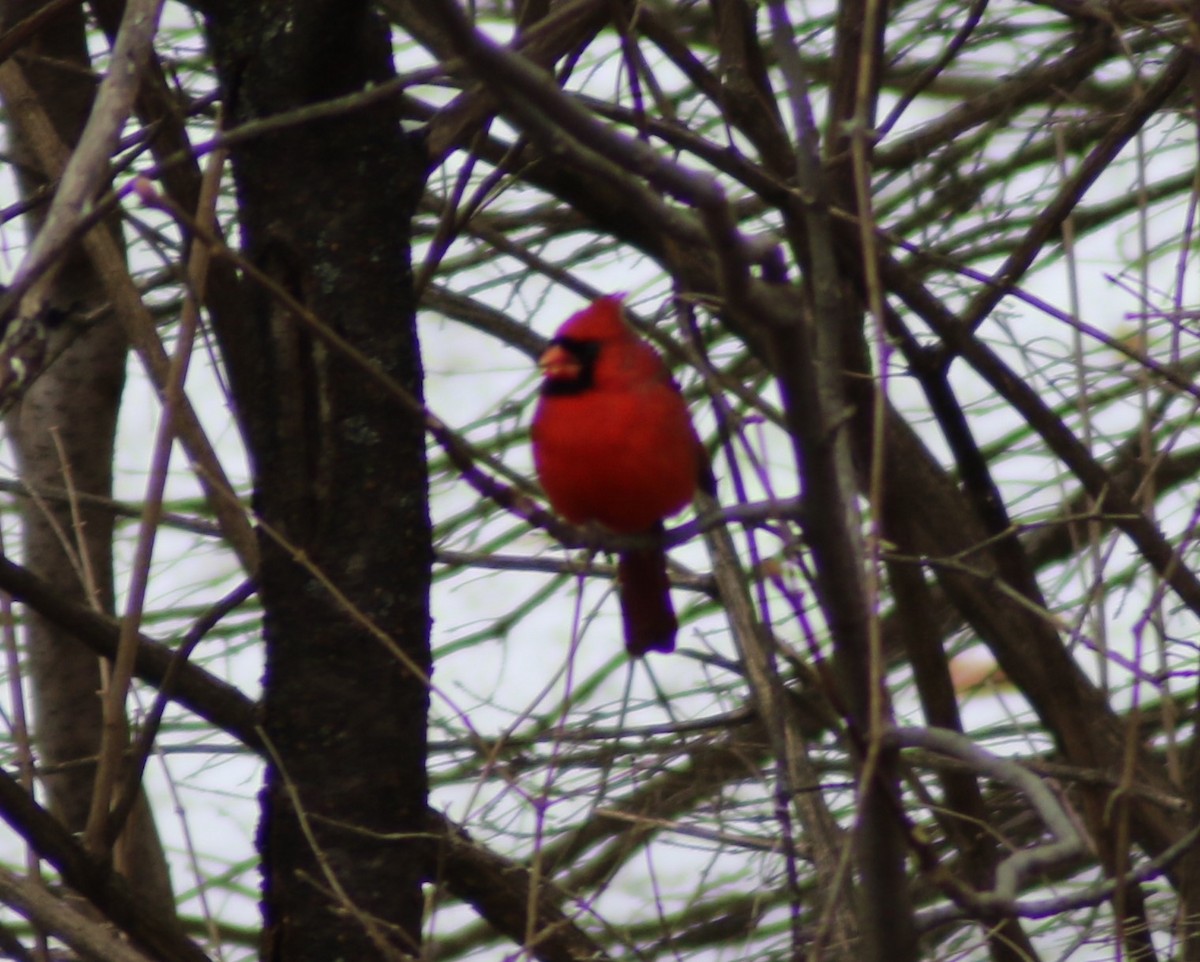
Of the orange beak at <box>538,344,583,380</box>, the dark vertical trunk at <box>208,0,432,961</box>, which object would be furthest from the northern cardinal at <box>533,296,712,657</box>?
the dark vertical trunk at <box>208,0,432,961</box>

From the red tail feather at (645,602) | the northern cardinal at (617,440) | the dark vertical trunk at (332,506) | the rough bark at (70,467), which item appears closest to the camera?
the dark vertical trunk at (332,506)

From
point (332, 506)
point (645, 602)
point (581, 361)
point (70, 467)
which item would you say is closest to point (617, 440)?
point (581, 361)

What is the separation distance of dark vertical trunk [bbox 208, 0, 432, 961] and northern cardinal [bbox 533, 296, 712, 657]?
728 mm

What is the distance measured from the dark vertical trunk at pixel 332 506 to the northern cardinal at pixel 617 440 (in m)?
0.73

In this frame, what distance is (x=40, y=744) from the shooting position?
3.50 m

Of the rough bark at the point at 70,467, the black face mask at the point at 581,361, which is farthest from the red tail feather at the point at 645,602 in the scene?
the rough bark at the point at 70,467

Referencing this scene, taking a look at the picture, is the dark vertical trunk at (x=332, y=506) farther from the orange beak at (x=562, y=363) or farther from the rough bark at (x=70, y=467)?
the rough bark at (x=70, y=467)

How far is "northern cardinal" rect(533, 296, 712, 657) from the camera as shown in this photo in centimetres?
301

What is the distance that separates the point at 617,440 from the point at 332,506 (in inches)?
32.5

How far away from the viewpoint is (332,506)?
2283 millimetres

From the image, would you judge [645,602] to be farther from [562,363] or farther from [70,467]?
[70,467]

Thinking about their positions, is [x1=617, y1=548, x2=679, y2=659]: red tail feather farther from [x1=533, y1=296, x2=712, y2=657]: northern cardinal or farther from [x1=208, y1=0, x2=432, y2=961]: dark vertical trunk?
[x1=208, y1=0, x2=432, y2=961]: dark vertical trunk

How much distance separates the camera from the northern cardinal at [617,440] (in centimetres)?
301

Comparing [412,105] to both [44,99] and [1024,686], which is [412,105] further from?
[1024,686]
